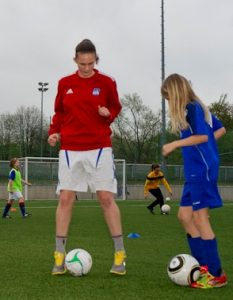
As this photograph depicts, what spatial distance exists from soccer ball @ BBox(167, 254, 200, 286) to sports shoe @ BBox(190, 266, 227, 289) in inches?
1.5

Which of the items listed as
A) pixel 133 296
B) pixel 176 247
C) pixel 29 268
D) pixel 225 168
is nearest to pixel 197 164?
pixel 133 296

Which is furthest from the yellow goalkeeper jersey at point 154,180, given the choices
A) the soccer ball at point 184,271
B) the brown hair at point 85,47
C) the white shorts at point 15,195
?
the soccer ball at point 184,271

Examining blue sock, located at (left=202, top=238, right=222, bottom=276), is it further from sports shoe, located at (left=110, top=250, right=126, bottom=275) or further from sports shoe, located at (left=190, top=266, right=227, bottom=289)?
sports shoe, located at (left=110, top=250, right=126, bottom=275)

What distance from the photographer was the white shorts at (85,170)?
581 centimetres

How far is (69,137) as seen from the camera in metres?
5.86

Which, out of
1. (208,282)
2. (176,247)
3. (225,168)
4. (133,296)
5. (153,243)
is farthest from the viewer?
(225,168)

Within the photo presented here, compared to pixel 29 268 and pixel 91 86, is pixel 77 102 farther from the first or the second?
pixel 29 268

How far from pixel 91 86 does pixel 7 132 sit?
185 feet

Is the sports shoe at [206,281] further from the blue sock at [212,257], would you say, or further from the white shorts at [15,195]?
the white shorts at [15,195]

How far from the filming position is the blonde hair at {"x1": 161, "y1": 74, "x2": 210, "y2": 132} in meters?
5.19

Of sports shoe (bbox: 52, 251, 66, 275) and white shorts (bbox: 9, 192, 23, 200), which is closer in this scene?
sports shoe (bbox: 52, 251, 66, 275)

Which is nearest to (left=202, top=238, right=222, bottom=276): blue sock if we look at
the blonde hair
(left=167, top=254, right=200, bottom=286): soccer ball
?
(left=167, top=254, right=200, bottom=286): soccer ball

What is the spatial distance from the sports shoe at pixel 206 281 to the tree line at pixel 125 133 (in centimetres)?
5294

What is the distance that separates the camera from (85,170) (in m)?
5.86
